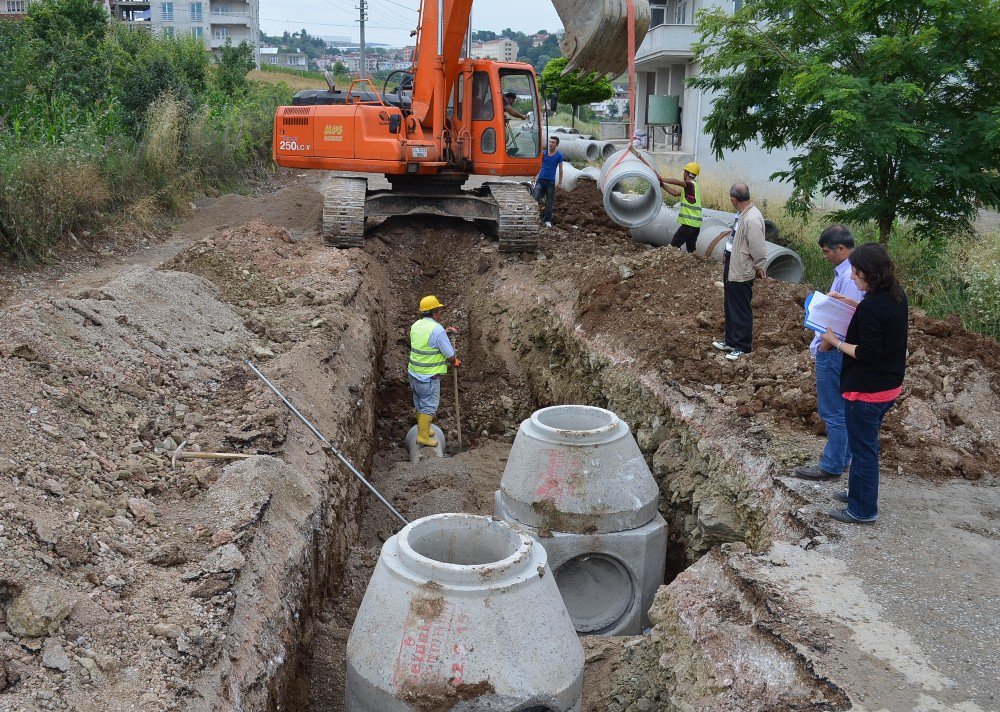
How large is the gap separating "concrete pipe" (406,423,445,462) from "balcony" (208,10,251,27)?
88.0 m

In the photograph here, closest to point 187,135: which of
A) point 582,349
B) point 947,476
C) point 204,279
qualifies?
point 204,279

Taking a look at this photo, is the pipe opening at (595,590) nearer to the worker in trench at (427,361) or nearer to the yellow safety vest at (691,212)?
the worker in trench at (427,361)

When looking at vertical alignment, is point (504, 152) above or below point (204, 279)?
above

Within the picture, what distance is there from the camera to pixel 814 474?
20.9ft

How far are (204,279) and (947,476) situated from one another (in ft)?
25.2

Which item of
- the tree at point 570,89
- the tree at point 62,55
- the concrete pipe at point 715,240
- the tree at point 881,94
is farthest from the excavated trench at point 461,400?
the tree at point 570,89

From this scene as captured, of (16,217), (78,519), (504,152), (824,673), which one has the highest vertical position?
(504,152)

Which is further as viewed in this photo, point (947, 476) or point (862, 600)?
point (947, 476)

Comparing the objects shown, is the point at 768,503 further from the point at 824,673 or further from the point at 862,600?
the point at 824,673

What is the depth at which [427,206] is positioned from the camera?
14.4 metres

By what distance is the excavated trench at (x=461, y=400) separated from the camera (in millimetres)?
6234

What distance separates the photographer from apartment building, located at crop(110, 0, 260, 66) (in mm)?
83000

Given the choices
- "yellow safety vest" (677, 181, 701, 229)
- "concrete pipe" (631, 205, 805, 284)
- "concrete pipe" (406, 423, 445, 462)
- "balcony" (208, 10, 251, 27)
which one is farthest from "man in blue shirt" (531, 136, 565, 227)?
"balcony" (208, 10, 251, 27)

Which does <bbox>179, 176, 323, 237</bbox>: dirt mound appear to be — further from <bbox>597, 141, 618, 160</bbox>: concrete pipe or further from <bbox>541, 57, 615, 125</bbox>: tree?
<bbox>541, 57, 615, 125</bbox>: tree
